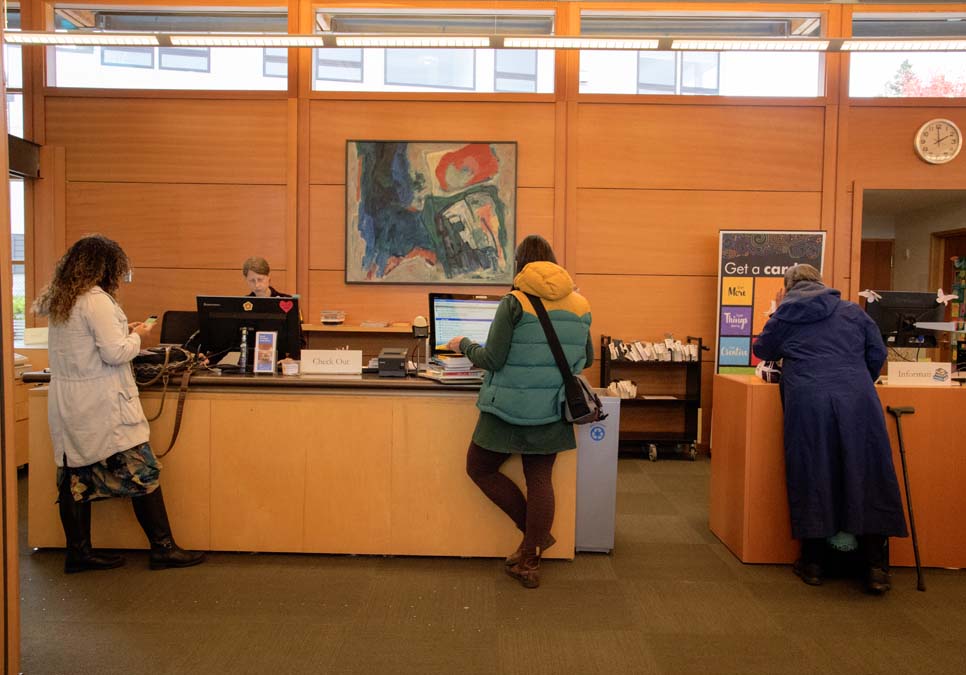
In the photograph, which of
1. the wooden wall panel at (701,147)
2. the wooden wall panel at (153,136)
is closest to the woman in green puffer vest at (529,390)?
the wooden wall panel at (701,147)

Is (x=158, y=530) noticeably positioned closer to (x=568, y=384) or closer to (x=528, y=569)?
(x=528, y=569)

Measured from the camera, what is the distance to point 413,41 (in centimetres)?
485

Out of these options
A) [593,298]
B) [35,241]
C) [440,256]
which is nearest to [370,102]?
[440,256]

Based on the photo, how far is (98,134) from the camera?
5805 mm

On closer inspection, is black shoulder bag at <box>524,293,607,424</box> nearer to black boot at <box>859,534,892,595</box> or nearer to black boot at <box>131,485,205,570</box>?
black boot at <box>859,534,892,595</box>

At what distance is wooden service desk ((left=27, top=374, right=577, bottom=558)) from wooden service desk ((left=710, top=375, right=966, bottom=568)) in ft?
2.94

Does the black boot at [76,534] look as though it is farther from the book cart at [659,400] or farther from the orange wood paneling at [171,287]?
the book cart at [659,400]

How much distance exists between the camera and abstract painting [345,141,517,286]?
5762 mm

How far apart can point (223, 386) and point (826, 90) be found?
220 inches

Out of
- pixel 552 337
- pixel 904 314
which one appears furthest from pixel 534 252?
pixel 904 314

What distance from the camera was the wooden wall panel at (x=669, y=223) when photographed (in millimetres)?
5820

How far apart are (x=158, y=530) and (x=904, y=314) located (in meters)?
4.20

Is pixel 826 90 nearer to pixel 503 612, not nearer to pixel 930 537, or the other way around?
pixel 930 537

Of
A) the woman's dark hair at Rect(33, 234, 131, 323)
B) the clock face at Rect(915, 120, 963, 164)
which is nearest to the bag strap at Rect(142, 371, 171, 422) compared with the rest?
the woman's dark hair at Rect(33, 234, 131, 323)
